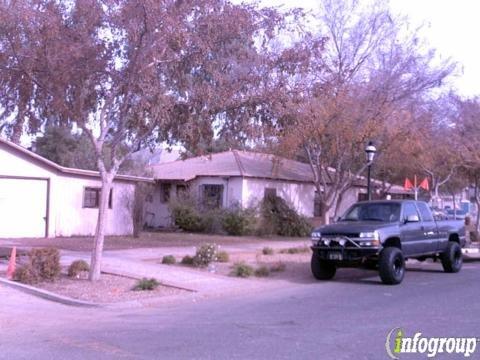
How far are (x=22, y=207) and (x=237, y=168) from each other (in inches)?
426

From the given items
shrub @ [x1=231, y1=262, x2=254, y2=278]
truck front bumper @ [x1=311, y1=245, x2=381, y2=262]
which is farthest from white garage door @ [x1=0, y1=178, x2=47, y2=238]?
truck front bumper @ [x1=311, y1=245, x2=381, y2=262]

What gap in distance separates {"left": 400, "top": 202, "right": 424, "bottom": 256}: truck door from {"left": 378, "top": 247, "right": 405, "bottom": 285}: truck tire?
614 mm

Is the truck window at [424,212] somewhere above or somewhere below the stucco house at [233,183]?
below

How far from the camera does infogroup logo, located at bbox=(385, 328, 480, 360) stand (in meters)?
8.10

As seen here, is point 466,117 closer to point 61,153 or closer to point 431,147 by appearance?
point 431,147

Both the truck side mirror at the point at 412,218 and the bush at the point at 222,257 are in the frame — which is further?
the bush at the point at 222,257

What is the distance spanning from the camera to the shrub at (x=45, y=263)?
45.1 feet

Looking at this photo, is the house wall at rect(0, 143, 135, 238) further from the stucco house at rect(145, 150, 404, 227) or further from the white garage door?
the stucco house at rect(145, 150, 404, 227)

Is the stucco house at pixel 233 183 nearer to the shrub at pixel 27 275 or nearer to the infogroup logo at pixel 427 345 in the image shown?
the shrub at pixel 27 275

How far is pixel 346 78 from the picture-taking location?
2328 centimetres

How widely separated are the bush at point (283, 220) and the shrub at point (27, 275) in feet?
56.7

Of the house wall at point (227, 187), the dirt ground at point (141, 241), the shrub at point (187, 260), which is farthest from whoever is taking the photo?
the house wall at point (227, 187)

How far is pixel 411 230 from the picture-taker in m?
15.9

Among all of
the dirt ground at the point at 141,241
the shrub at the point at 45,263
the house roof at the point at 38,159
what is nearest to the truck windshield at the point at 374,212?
the shrub at the point at 45,263
